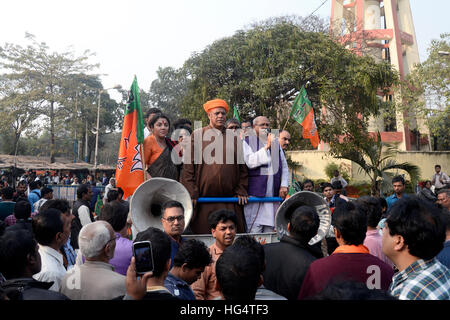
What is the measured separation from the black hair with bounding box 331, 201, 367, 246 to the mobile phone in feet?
4.46

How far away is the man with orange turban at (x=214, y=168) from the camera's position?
4.54 meters

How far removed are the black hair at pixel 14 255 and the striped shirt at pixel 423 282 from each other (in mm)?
1903

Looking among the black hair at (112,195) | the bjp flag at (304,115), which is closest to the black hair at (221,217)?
the black hair at (112,195)

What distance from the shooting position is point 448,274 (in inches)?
75.9

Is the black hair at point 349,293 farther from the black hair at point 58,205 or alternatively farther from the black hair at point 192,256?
the black hair at point 58,205

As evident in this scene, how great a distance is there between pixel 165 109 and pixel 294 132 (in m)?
28.2

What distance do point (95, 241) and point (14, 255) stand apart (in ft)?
1.45

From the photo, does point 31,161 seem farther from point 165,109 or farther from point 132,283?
point 132,283

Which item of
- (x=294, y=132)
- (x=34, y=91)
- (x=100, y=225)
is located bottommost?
(x=100, y=225)

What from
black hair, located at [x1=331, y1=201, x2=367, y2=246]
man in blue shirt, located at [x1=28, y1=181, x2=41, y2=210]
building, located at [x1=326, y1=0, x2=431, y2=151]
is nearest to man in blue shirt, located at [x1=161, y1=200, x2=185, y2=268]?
black hair, located at [x1=331, y1=201, x2=367, y2=246]

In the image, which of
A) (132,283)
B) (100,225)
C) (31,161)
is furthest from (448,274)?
(31,161)

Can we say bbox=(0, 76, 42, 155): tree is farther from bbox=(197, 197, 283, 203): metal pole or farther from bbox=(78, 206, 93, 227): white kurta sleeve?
bbox=(197, 197, 283, 203): metal pole

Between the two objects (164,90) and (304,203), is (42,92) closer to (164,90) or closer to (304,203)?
(164,90)

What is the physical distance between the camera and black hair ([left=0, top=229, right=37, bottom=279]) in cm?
230
